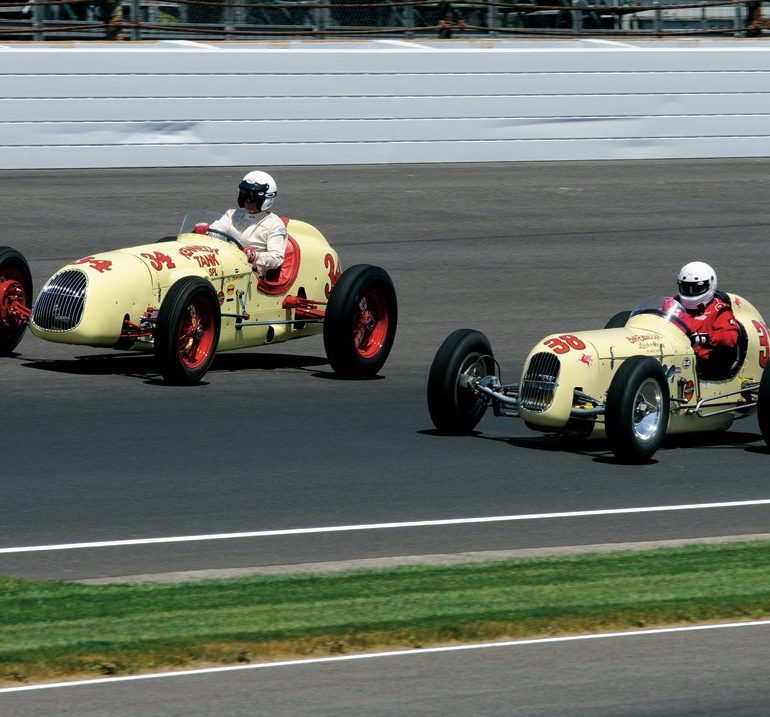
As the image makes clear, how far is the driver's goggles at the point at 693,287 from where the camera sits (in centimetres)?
1369

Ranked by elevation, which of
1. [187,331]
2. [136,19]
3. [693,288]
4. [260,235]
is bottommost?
[187,331]

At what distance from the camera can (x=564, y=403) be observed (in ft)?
42.1

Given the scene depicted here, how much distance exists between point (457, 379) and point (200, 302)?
3.04m

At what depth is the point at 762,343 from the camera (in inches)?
560

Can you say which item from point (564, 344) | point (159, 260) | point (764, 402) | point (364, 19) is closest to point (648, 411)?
point (564, 344)

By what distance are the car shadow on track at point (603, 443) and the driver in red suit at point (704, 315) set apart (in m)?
0.69

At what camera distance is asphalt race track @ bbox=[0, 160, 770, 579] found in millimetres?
10938

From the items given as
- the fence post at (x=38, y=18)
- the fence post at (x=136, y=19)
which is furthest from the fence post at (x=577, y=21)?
the fence post at (x=38, y=18)

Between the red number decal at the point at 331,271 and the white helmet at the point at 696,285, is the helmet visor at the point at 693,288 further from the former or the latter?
the red number decal at the point at 331,271

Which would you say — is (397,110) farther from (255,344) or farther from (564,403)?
(564,403)

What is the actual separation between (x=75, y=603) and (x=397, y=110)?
1849cm

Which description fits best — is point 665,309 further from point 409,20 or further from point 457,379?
point 409,20

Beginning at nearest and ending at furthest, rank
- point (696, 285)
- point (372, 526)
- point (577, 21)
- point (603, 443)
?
point (372, 526) → point (696, 285) → point (603, 443) → point (577, 21)

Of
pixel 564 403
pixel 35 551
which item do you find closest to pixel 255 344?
pixel 564 403
